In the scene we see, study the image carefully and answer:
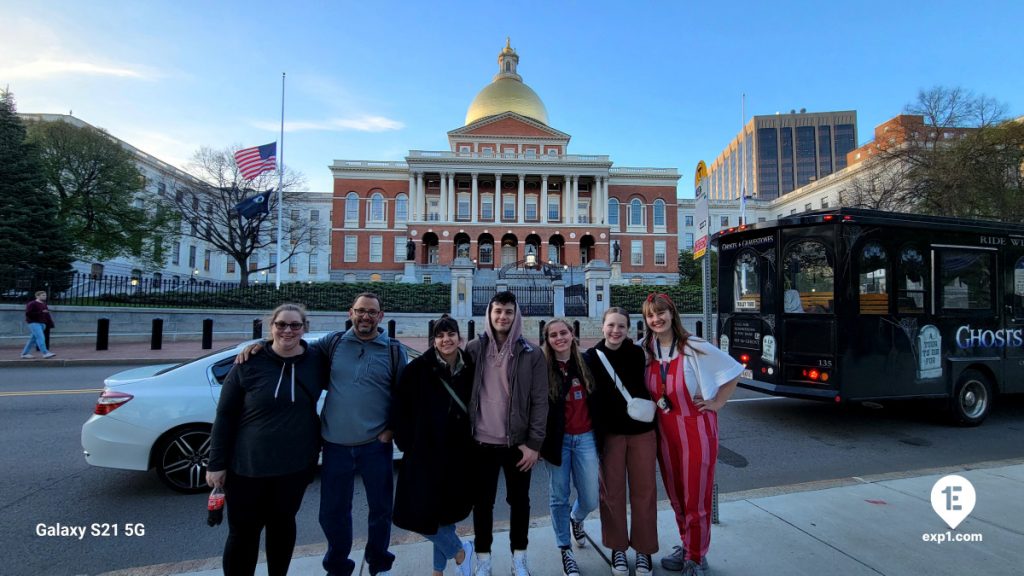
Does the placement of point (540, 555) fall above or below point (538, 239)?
below

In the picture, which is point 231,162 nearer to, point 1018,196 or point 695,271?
point 1018,196

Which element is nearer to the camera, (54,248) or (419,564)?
(419,564)

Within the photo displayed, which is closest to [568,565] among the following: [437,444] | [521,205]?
[437,444]

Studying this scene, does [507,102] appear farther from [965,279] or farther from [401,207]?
[965,279]

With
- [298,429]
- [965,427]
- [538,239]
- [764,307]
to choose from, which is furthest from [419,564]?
[538,239]

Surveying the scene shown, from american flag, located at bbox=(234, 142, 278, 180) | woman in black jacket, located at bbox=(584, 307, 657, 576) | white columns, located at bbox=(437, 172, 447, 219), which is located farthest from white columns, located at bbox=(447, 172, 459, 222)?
woman in black jacket, located at bbox=(584, 307, 657, 576)

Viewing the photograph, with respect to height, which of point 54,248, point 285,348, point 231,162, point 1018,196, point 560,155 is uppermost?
point 560,155

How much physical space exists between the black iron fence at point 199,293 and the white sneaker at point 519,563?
15.5m

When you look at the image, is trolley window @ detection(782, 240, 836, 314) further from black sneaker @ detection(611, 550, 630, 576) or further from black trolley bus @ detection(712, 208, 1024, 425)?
black sneaker @ detection(611, 550, 630, 576)

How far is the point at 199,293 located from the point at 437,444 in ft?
70.6

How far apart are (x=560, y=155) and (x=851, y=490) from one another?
54.8 m

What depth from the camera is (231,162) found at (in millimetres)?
33969

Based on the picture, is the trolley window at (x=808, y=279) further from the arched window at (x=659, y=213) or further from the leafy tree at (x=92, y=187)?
the arched window at (x=659, y=213)

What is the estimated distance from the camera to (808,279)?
6543mm
